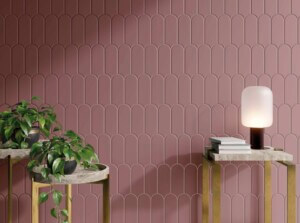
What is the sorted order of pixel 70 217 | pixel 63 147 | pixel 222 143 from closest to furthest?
pixel 63 147
pixel 222 143
pixel 70 217

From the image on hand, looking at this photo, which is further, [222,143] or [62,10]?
[62,10]

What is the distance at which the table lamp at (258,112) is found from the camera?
1.95 m

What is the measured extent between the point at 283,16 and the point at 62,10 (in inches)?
46.5

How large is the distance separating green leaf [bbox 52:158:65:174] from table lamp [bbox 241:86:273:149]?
91 cm

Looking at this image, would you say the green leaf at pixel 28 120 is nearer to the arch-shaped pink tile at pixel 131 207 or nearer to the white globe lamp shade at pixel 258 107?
the arch-shaped pink tile at pixel 131 207

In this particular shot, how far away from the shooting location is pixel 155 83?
2.19 m

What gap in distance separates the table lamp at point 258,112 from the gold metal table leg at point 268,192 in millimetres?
205

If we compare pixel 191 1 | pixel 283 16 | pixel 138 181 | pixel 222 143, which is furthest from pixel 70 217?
pixel 283 16

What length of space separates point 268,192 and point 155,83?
0.82m

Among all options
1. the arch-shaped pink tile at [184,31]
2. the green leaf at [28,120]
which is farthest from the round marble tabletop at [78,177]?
the arch-shaped pink tile at [184,31]

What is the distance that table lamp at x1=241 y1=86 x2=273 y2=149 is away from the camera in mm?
1950

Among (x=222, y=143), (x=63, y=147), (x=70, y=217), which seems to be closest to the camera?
(x=63, y=147)

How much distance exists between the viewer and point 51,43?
2201 mm

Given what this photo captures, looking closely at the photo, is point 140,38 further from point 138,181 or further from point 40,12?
point 138,181
